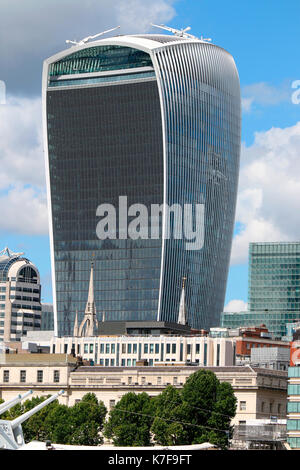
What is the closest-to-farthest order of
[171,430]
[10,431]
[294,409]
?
1. [10,431]
2. [294,409]
3. [171,430]

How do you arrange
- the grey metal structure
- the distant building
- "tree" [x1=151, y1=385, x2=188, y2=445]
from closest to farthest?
the grey metal structure, the distant building, "tree" [x1=151, y1=385, x2=188, y2=445]

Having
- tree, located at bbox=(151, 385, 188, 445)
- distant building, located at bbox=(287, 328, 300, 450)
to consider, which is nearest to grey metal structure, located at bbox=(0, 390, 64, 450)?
tree, located at bbox=(151, 385, 188, 445)

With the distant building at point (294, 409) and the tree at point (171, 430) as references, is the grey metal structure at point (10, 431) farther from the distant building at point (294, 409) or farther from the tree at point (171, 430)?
the distant building at point (294, 409)

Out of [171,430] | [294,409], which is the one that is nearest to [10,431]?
[171,430]

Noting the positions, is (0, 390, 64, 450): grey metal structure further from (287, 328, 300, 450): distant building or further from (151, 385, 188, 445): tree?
(287, 328, 300, 450): distant building

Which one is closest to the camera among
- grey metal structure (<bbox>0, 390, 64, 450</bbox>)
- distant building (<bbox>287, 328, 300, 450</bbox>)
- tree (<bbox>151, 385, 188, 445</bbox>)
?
grey metal structure (<bbox>0, 390, 64, 450</bbox>)

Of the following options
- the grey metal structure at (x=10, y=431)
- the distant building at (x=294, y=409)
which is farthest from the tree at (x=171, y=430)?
the grey metal structure at (x=10, y=431)

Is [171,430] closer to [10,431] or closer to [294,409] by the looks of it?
[294,409]

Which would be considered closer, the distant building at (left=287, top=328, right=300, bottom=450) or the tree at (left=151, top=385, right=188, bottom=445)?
the distant building at (left=287, top=328, right=300, bottom=450)

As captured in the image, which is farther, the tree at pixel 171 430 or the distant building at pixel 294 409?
the tree at pixel 171 430

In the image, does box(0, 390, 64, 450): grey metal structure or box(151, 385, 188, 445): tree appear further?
box(151, 385, 188, 445): tree
